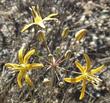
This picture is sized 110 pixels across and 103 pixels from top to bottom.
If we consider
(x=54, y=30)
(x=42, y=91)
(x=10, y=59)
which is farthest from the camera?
(x=54, y=30)

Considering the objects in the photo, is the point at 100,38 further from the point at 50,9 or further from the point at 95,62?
the point at 50,9

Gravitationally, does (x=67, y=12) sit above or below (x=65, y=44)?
above

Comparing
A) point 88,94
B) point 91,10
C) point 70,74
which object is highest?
point 91,10

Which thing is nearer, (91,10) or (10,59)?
(10,59)

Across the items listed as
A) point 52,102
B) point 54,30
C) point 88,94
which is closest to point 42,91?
point 52,102

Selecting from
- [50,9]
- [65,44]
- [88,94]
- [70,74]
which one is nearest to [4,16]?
[50,9]

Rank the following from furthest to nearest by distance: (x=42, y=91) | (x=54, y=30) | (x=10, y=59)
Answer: (x=54, y=30) → (x=10, y=59) → (x=42, y=91)

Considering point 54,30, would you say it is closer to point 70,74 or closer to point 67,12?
point 67,12
